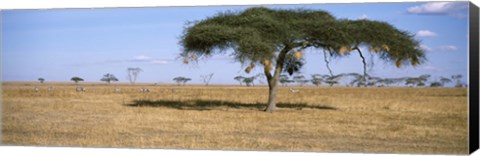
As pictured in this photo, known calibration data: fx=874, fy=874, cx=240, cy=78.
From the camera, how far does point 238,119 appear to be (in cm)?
1677

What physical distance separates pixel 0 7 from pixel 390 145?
295 inches

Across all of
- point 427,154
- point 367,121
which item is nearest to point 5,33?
point 367,121

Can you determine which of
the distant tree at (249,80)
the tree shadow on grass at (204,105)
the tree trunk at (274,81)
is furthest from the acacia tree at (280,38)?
the tree shadow on grass at (204,105)

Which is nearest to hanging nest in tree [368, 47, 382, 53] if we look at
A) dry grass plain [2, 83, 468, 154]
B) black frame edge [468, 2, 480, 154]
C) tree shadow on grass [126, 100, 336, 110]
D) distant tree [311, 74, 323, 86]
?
dry grass plain [2, 83, 468, 154]

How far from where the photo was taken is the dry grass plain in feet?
46.2

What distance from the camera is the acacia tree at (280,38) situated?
52.4 feet

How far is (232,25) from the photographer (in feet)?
57.3

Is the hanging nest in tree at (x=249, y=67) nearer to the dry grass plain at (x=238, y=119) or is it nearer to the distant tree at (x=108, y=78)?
the dry grass plain at (x=238, y=119)

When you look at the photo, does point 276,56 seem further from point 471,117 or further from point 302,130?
point 471,117

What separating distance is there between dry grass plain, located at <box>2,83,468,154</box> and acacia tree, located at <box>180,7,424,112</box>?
68cm

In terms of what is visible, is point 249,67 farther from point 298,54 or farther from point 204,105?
point 204,105

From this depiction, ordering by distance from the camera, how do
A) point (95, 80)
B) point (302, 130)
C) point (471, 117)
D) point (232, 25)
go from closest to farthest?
point (471, 117) < point (302, 130) < point (95, 80) < point (232, 25)

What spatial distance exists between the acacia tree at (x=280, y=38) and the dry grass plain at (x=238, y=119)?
68 cm

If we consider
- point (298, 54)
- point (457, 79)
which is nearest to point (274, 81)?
point (298, 54)
